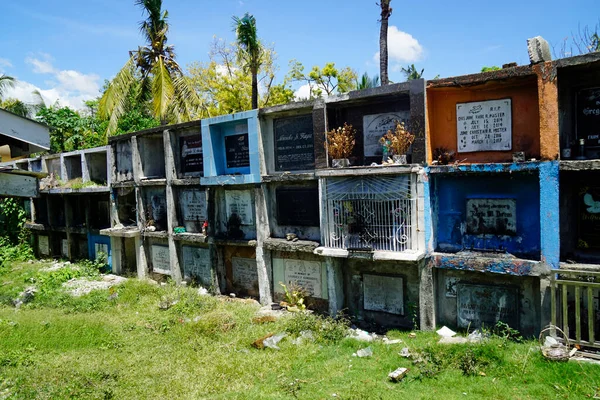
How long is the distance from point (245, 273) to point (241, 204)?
212cm

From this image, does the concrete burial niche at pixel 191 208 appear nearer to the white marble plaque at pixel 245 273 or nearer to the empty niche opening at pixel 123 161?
the white marble plaque at pixel 245 273

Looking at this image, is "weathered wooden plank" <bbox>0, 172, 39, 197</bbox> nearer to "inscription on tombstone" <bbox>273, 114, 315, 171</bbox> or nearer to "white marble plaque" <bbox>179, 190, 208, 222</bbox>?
"inscription on tombstone" <bbox>273, 114, 315, 171</bbox>

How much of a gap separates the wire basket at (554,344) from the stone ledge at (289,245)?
204 inches

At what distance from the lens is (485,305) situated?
9.20m

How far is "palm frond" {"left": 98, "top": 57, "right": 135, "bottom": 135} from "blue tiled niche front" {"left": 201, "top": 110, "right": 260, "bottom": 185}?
7.68m

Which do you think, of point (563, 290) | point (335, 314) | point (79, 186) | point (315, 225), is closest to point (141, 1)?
point (79, 186)

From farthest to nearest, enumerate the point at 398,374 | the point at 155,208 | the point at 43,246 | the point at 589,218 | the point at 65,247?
the point at 43,246
the point at 65,247
the point at 155,208
the point at 589,218
the point at 398,374

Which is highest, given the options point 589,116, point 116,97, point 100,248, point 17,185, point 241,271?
point 116,97

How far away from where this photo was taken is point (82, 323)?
10906mm

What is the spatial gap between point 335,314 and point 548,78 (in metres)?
6.76

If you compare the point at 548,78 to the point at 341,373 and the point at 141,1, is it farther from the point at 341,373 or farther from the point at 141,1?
the point at 141,1

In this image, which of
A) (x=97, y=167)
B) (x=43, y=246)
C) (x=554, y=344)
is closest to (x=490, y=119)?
(x=554, y=344)

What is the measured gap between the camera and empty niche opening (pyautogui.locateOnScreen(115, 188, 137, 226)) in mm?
17078

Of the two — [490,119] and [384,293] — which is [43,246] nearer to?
[384,293]
